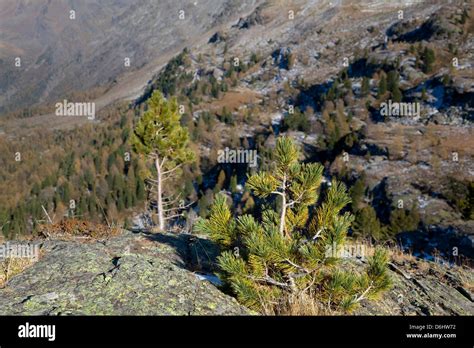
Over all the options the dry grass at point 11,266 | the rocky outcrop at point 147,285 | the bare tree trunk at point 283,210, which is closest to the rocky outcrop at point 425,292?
the rocky outcrop at point 147,285

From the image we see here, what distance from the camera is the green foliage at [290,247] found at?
186 inches

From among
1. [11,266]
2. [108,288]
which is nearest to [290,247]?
[108,288]

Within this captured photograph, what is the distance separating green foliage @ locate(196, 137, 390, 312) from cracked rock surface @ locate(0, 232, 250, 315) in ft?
1.56

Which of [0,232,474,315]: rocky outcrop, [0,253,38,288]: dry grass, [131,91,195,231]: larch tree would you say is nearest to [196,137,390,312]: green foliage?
[0,232,474,315]: rocky outcrop

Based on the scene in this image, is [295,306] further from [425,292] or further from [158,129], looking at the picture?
[158,129]

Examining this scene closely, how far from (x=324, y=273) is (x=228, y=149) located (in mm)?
83060

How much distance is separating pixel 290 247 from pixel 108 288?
2309 millimetres

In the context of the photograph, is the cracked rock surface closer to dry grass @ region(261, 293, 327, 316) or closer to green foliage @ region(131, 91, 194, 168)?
dry grass @ region(261, 293, 327, 316)

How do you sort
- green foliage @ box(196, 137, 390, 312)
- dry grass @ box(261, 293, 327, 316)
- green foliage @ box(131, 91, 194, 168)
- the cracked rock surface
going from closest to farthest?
the cracked rock surface
dry grass @ box(261, 293, 327, 316)
green foliage @ box(196, 137, 390, 312)
green foliage @ box(131, 91, 194, 168)

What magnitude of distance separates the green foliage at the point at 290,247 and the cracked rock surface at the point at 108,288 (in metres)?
0.48

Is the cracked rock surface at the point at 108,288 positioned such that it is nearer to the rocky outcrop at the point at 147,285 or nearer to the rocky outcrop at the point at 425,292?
the rocky outcrop at the point at 147,285

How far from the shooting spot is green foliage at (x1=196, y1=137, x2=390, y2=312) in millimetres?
4727

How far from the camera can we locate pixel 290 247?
489cm
